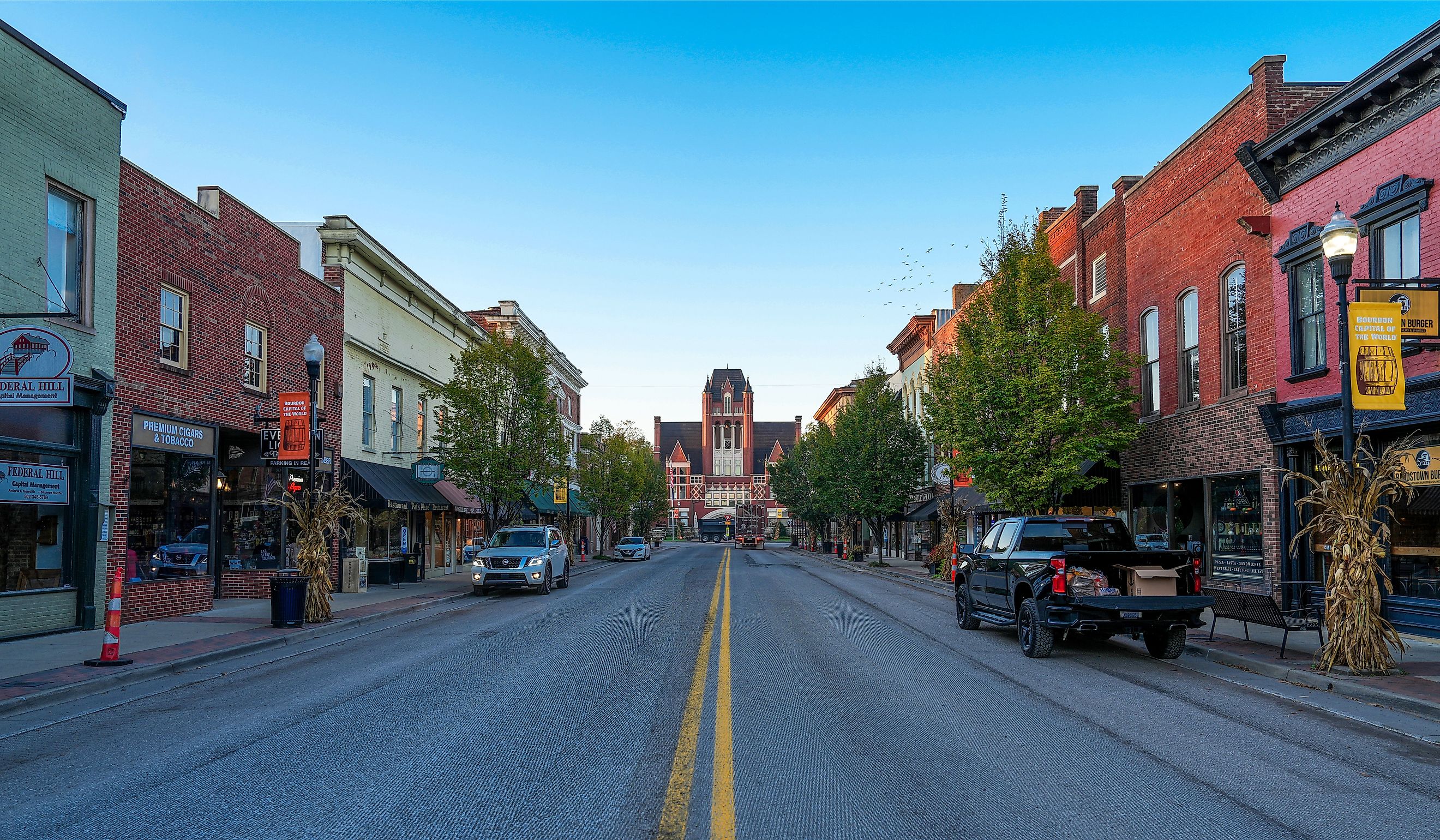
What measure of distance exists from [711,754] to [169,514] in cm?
1540

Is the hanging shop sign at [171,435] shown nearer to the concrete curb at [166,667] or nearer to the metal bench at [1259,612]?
the concrete curb at [166,667]

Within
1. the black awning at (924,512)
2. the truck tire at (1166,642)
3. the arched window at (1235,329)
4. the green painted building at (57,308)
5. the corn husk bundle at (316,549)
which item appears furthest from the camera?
the black awning at (924,512)

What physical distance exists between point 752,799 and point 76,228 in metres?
15.2

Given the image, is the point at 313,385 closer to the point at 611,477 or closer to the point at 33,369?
the point at 33,369

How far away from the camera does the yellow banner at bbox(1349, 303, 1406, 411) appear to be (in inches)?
458

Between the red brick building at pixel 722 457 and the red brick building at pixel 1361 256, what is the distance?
122030 mm

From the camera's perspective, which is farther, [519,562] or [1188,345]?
[519,562]

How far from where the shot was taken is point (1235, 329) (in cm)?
1925

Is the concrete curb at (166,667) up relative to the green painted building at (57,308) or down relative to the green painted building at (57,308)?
down

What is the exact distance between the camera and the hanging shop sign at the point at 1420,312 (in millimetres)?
12484

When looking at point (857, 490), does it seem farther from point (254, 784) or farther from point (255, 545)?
point (254, 784)

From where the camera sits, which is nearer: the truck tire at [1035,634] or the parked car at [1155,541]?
the truck tire at [1035,634]

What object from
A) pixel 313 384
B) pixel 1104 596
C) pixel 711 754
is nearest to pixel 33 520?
pixel 313 384

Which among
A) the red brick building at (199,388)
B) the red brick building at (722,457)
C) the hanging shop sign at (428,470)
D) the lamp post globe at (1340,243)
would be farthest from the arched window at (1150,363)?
the red brick building at (722,457)
